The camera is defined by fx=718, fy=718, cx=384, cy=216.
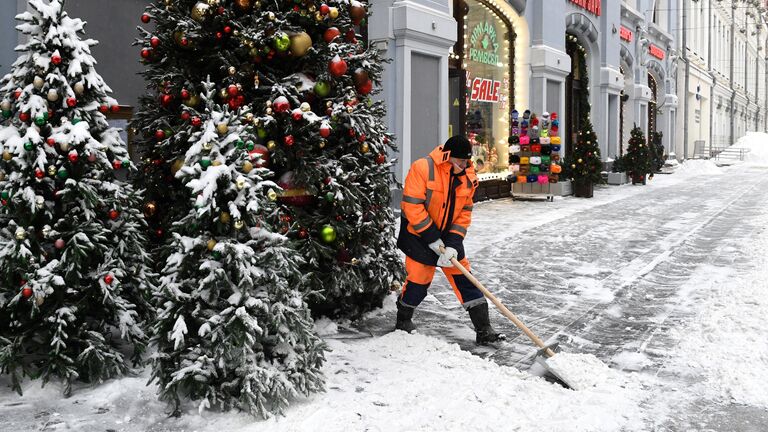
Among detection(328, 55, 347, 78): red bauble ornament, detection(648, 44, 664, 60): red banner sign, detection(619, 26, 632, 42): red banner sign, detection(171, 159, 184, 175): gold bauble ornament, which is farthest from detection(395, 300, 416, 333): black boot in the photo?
detection(648, 44, 664, 60): red banner sign

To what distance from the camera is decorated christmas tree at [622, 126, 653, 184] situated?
22891 mm

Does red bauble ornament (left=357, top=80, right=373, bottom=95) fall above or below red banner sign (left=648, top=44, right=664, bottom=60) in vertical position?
below

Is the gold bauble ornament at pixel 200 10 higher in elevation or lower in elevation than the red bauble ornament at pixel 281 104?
higher

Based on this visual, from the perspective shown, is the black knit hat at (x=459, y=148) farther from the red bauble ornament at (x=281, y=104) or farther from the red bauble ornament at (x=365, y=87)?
the red bauble ornament at (x=281, y=104)

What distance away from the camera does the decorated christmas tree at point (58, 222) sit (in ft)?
14.4

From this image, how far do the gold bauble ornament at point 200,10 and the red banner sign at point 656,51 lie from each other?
98.8 ft

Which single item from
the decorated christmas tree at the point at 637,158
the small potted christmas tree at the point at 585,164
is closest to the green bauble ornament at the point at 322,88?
the small potted christmas tree at the point at 585,164

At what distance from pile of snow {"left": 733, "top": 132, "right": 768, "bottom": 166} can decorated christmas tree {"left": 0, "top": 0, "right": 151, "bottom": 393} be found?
42950 mm

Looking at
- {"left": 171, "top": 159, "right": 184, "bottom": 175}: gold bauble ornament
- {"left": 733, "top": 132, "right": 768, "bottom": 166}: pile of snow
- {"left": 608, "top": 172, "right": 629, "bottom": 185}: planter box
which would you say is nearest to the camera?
{"left": 171, "top": 159, "right": 184, "bottom": 175}: gold bauble ornament

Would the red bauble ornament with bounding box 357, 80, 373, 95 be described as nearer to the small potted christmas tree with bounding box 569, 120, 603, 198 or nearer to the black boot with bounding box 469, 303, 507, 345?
the black boot with bounding box 469, 303, 507, 345

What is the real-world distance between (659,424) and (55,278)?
365 centimetres

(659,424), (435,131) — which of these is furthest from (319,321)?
(435,131)

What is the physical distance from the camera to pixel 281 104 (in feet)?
17.6

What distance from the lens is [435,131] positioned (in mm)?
13734
